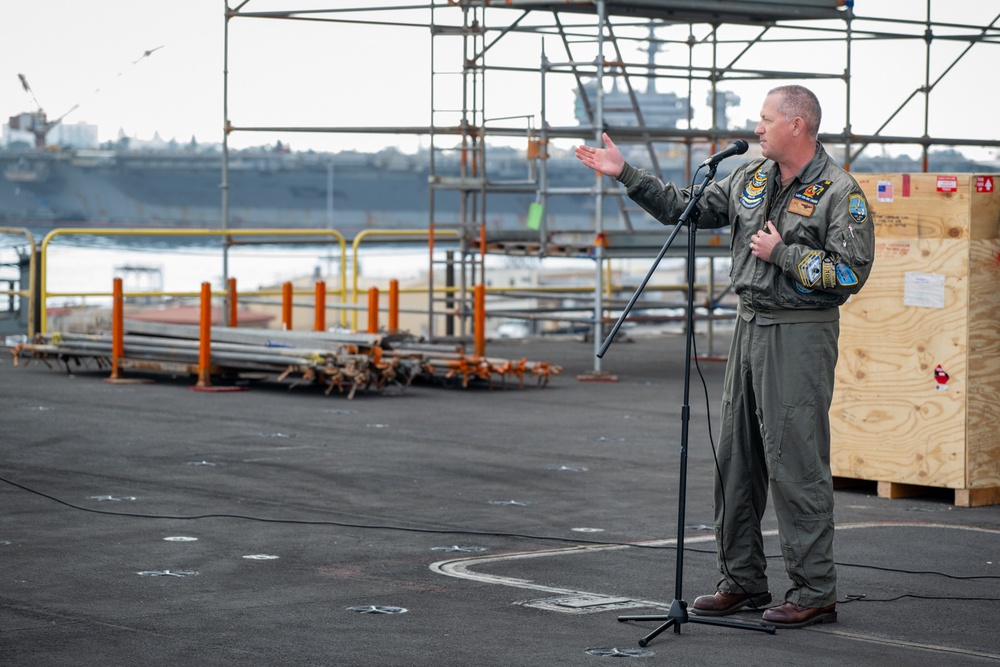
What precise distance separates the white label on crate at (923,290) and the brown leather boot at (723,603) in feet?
11.3

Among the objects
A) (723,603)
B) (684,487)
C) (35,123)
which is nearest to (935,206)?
(723,603)

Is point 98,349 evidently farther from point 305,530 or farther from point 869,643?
point 869,643

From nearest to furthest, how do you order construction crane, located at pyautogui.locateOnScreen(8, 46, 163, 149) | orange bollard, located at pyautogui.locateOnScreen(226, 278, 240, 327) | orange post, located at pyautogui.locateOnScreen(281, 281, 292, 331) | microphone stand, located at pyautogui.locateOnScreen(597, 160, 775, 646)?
microphone stand, located at pyautogui.locateOnScreen(597, 160, 775, 646) < orange post, located at pyautogui.locateOnScreen(281, 281, 292, 331) < orange bollard, located at pyautogui.locateOnScreen(226, 278, 240, 327) < construction crane, located at pyautogui.locateOnScreen(8, 46, 163, 149)

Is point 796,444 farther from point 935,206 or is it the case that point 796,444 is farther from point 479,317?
point 479,317

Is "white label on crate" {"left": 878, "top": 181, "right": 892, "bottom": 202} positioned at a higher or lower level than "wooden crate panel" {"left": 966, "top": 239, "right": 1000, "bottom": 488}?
higher

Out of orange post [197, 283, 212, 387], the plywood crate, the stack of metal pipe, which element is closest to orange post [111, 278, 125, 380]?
the stack of metal pipe

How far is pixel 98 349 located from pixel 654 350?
343 inches

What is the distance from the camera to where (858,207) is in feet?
17.5

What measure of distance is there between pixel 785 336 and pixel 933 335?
134 inches

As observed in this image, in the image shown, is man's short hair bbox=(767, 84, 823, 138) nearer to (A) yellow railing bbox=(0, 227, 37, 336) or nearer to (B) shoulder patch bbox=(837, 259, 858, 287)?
(B) shoulder patch bbox=(837, 259, 858, 287)

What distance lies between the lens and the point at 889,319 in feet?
28.3

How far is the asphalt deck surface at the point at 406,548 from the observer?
16.3 ft

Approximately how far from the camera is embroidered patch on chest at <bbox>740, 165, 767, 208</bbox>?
5.50 meters

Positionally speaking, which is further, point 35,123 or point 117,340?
point 35,123
